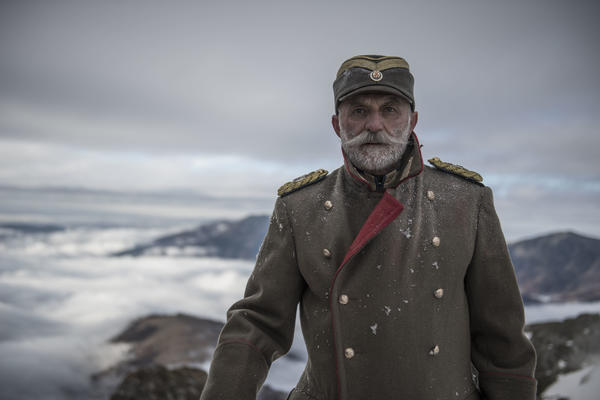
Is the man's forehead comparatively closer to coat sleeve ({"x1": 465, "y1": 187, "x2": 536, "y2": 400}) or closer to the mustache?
the mustache

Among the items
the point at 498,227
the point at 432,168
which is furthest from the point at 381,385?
the point at 432,168

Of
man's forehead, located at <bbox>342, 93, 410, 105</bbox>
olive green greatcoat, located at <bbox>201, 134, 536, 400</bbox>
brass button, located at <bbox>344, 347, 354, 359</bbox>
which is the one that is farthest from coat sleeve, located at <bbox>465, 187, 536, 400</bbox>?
man's forehead, located at <bbox>342, 93, 410, 105</bbox>

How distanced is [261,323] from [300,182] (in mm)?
1220

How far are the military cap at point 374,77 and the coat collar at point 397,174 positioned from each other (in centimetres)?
41

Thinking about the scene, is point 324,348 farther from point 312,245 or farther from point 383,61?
point 383,61

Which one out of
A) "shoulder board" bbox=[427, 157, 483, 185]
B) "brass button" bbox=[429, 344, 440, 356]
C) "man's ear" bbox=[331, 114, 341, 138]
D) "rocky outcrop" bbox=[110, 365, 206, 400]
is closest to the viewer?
"brass button" bbox=[429, 344, 440, 356]

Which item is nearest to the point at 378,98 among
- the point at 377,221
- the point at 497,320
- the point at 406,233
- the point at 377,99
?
the point at 377,99

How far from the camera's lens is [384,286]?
8.88ft

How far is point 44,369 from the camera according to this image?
2307 inches

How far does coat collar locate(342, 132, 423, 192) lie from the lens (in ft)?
9.71

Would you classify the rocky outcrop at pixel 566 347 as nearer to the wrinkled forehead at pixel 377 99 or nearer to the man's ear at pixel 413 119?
the man's ear at pixel 413 119

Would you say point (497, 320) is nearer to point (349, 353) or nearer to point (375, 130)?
point (349, 353)

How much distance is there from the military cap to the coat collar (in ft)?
1.34

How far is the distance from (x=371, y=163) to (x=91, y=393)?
64295 mm
